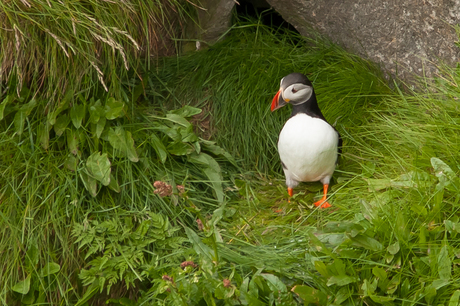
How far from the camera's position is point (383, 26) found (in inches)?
140

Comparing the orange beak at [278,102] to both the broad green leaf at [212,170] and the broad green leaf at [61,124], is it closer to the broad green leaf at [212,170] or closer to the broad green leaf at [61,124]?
the broad green leaf at [212,170]

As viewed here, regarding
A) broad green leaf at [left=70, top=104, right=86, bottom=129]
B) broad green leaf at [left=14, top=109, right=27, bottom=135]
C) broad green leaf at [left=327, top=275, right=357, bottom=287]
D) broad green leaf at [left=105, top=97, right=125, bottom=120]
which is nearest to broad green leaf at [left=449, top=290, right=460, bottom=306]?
broad green leaf at [left=327, top=275, right=357, bottom=287]

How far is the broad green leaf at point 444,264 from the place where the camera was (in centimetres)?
222

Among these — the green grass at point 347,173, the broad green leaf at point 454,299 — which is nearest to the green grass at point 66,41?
the green grass at point 347,173

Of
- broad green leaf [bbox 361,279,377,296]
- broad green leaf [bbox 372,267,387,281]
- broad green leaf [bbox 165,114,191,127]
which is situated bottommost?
broad green leaf [bbox 165,114,191,127]

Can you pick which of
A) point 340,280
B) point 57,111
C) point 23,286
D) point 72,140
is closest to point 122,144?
point 72,140

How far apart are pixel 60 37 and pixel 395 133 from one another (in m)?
1.93

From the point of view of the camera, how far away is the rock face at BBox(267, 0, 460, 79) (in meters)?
3.24

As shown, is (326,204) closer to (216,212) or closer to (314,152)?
(314,152)

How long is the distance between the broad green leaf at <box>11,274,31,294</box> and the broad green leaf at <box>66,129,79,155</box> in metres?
0.71

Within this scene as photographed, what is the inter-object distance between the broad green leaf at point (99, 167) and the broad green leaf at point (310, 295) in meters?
1.22

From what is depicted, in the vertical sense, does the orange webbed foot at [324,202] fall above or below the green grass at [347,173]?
below

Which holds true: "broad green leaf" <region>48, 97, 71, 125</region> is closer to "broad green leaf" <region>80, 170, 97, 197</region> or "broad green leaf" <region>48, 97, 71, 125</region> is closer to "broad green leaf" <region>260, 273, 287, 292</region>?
"broad green leaf" <region>80, 170, 97, 197</region>

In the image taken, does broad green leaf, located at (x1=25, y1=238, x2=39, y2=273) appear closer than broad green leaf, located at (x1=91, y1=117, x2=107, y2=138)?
Yes
